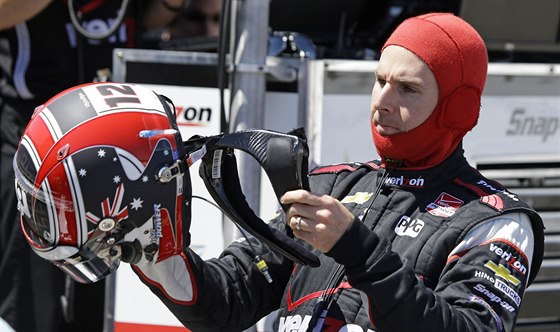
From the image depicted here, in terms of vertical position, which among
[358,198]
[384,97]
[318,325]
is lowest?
[318,325]

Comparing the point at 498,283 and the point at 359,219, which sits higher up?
the point at 359,219

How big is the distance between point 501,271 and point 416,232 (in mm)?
206

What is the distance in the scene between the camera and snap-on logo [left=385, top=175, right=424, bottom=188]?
7.48 feet

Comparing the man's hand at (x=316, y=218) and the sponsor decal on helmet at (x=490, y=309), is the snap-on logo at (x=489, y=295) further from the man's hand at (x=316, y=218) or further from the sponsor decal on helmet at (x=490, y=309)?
the man's hand at (x=316, y=218)

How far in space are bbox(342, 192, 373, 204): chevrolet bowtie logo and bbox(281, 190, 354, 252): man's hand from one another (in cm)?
44

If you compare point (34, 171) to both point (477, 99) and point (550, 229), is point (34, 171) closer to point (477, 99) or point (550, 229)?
point (477, 99)

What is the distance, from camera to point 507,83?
358cm

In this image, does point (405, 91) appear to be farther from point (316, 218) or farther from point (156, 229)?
point (156, 229)

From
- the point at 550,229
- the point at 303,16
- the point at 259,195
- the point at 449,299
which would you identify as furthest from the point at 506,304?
the point at 303,16

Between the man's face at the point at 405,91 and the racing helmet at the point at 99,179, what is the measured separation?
1.64 ft

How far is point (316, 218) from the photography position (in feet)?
6.11

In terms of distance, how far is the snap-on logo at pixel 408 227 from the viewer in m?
2.19

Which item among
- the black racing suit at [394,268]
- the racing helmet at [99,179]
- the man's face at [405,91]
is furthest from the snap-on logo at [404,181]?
the racing helmet at [99,179]

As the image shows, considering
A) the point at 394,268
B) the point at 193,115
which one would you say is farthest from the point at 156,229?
the point at 193,115
